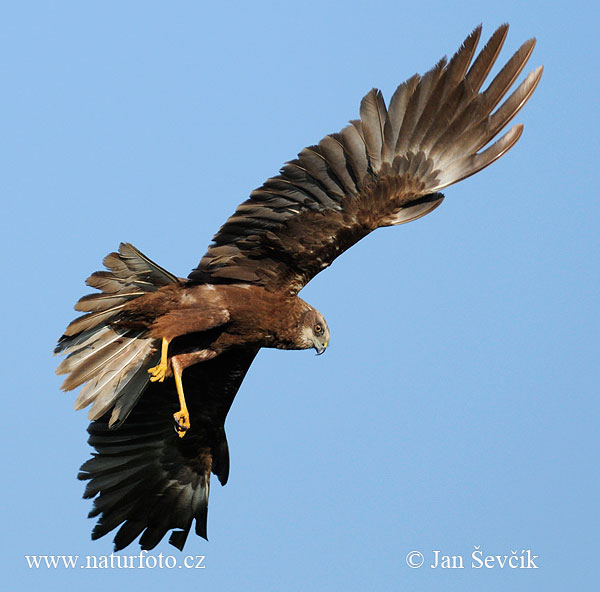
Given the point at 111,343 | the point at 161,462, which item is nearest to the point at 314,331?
the point at 111,343

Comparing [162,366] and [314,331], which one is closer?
[162,366]

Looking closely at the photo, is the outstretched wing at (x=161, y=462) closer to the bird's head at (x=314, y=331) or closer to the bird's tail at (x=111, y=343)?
the bird's tail at (x=111, y=343)

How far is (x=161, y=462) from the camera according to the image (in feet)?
34.1

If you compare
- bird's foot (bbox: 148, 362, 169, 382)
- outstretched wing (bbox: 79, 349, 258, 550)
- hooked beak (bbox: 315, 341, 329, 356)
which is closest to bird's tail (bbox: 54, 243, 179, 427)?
bird's foot (bbox: 148, 362, 169, 382)

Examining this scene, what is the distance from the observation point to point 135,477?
10.3 meters

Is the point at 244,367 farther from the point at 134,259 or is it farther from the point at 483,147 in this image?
the point at 483,147

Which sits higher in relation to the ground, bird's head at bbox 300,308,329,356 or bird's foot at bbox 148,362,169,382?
bird's head at bbox 300,308,329,356

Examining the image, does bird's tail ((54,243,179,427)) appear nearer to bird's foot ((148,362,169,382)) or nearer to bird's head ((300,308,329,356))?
bird's foot ((148,362,169,382))

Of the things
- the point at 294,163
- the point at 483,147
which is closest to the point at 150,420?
the point at 294,163

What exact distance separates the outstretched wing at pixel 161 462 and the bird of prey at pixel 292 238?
0.68 metres

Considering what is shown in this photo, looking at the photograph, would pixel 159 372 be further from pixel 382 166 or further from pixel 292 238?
pixel 382 166

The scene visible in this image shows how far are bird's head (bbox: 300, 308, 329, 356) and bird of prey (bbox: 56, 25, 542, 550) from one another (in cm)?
1

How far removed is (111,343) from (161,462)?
1953 millimetres

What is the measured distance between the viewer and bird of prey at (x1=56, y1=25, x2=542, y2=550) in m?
8.32
